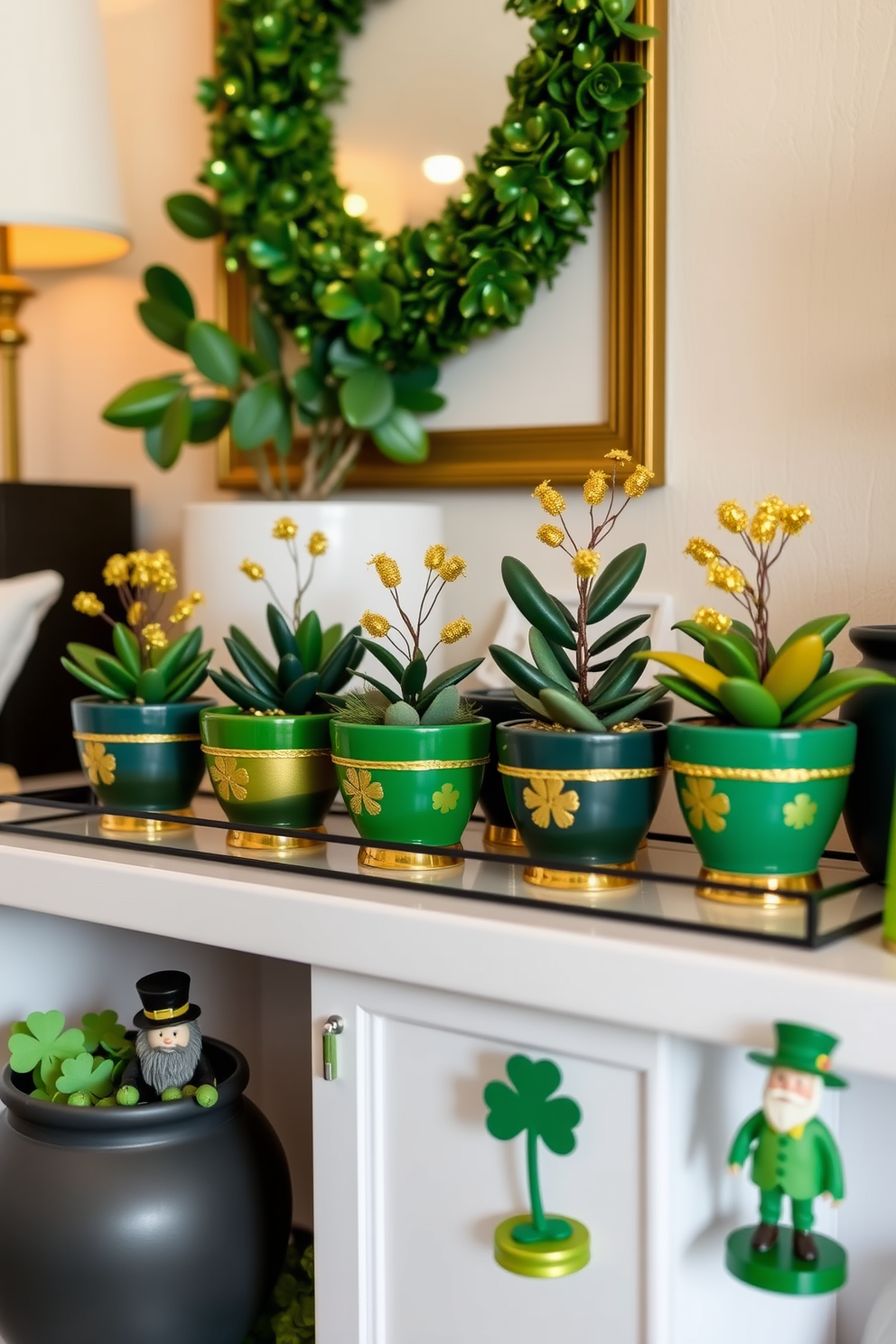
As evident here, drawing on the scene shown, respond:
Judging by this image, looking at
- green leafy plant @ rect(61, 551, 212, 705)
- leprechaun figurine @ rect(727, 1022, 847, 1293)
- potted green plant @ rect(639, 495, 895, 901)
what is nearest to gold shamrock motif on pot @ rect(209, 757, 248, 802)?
green leafy plant @ rect(61, 551, 212, 705)

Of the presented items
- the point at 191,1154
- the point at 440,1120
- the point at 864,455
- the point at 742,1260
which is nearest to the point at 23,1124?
the point at 191,1154

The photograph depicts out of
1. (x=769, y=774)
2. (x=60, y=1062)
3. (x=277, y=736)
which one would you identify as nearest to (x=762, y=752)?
(x=769, y=774)

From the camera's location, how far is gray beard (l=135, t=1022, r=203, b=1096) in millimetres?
933

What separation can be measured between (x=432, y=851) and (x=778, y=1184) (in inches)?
11.2

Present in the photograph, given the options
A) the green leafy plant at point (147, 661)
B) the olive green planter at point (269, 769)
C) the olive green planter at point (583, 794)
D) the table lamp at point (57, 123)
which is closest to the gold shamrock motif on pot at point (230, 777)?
the olive green planter at point (269, 769)

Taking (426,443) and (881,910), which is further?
(426,443)

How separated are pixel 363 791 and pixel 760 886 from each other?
0.82 ft

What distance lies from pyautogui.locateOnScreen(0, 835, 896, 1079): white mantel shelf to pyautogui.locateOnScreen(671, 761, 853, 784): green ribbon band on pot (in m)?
0.09

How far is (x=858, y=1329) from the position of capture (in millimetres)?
911

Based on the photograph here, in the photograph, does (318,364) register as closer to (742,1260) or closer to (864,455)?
(864,455)

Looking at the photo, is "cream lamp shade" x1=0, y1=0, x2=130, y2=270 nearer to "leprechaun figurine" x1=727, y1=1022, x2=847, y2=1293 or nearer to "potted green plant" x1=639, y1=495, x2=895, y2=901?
"potted green plant" x1=639, y1=495, x2=895, y2=901

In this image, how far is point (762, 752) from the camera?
2.38 feet

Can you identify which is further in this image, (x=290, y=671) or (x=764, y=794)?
(x=290, y=671)

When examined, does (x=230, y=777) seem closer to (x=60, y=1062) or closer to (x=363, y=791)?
(x=363, y=791)
